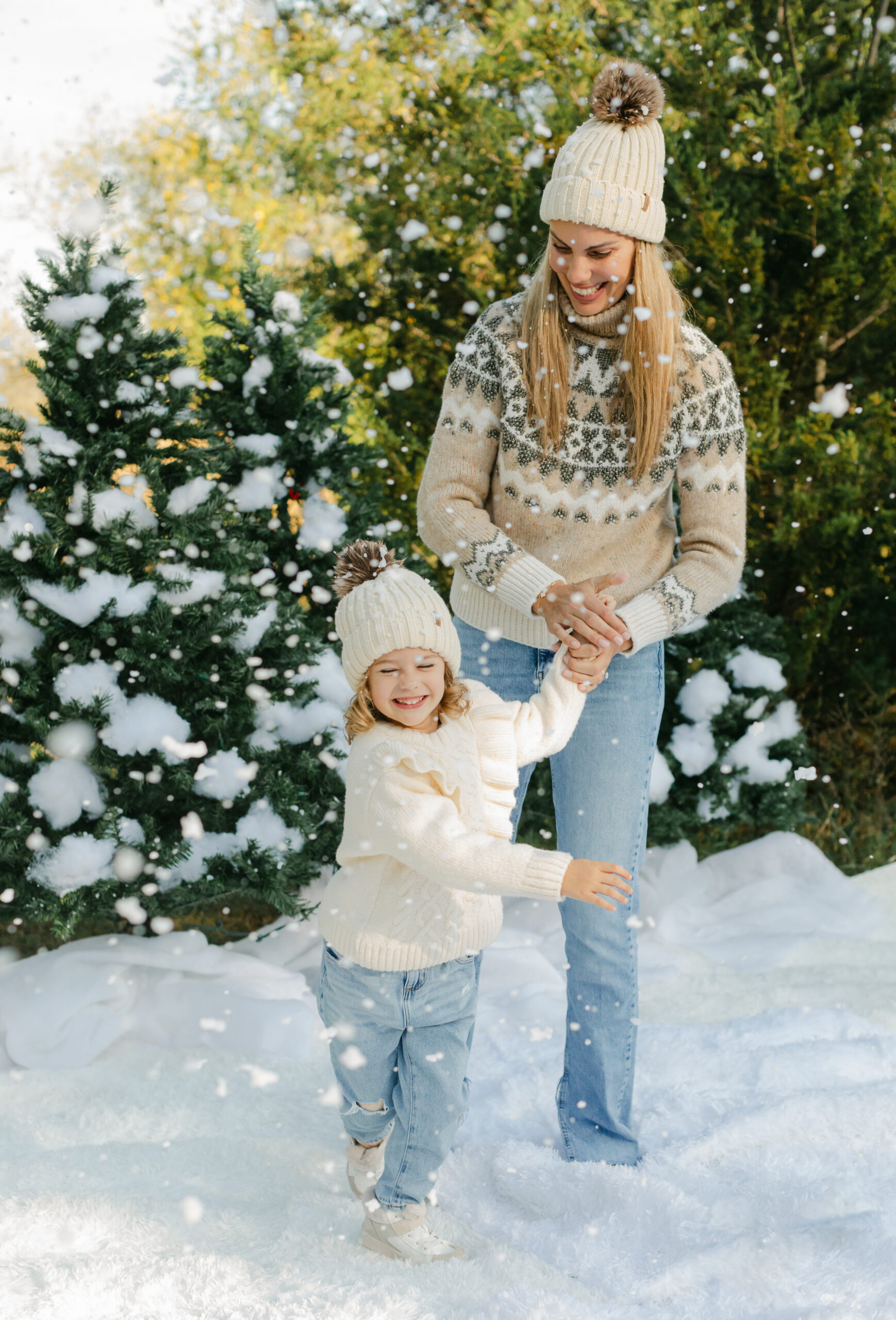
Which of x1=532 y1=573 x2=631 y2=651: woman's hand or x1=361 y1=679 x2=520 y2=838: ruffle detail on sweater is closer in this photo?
x1=361 y1=679 x2=520 y2=838: ruffle detail on sweater

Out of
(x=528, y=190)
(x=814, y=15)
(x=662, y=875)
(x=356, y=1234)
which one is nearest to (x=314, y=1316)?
(x=356, y=1234)

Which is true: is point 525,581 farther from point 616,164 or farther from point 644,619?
point 616,164

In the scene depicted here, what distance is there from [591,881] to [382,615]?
0.59 metres

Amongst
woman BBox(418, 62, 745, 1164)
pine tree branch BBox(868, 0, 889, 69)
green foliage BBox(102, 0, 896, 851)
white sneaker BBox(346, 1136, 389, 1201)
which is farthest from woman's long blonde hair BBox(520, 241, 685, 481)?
pine tree branch BBox(868, 0, 889, 69)

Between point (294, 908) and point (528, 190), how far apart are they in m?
3.22

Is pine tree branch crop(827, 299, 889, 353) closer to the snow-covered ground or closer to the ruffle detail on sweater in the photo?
the snow-covered ground

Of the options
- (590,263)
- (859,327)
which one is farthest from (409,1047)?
(859,327)

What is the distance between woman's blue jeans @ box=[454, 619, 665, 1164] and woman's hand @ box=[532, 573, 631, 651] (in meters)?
0.20

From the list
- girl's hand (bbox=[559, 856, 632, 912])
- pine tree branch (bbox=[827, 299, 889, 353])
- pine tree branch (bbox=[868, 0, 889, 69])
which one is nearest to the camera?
girl's hand (bbox=[559, 856, 632, 912])

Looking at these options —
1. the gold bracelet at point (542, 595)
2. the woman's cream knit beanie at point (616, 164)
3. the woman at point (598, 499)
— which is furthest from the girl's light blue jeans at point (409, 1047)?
the woman's cream knit beanie at point (616, 164)

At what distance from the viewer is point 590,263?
2.12 m

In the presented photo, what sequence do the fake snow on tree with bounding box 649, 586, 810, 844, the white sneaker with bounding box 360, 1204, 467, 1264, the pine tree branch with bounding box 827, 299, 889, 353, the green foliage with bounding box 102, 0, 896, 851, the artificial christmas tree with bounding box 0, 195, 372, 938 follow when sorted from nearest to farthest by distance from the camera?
the white sneaker with bounding box 360, 1204, 467, 1264 < the artificial christmas tree with bounding box 0, 195, 372, 938 < the fake snow on tree with bounding box 649, 586, 810, 844 < the green foliage with bounding box 102, 0, 896, 851 < the pine tree branch with bounding box 827, 299, 889, 353

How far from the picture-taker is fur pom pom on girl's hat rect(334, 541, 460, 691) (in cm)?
195

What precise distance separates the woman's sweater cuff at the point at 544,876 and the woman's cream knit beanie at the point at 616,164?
1.20 m
